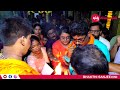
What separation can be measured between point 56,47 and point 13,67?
0.67 meters

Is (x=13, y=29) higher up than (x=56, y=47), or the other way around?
(x=13, y=29)

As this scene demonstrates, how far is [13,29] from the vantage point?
4.28 meters

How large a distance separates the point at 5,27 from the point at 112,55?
1556 mm

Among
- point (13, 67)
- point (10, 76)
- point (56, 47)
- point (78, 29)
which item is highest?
point (78, 29)

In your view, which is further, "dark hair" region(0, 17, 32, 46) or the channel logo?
the channel logo

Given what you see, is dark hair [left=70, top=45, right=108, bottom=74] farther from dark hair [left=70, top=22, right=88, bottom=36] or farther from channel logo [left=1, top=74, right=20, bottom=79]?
channel logo [left=1, top=74, right=20, bottom=79]

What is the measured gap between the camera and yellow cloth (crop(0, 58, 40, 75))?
4.32m

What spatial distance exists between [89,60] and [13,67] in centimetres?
107

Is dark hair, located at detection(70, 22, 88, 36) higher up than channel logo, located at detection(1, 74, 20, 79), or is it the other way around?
dark hair, located at detection(70, 22, 88, 36)

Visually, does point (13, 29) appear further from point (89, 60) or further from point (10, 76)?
point (89, 60)

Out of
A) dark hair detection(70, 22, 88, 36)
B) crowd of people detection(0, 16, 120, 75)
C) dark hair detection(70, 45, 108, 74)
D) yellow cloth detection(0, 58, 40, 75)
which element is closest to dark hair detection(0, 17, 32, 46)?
crowd of people detection(0, 16, 120, 75)

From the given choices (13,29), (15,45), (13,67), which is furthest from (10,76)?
(13,29)
